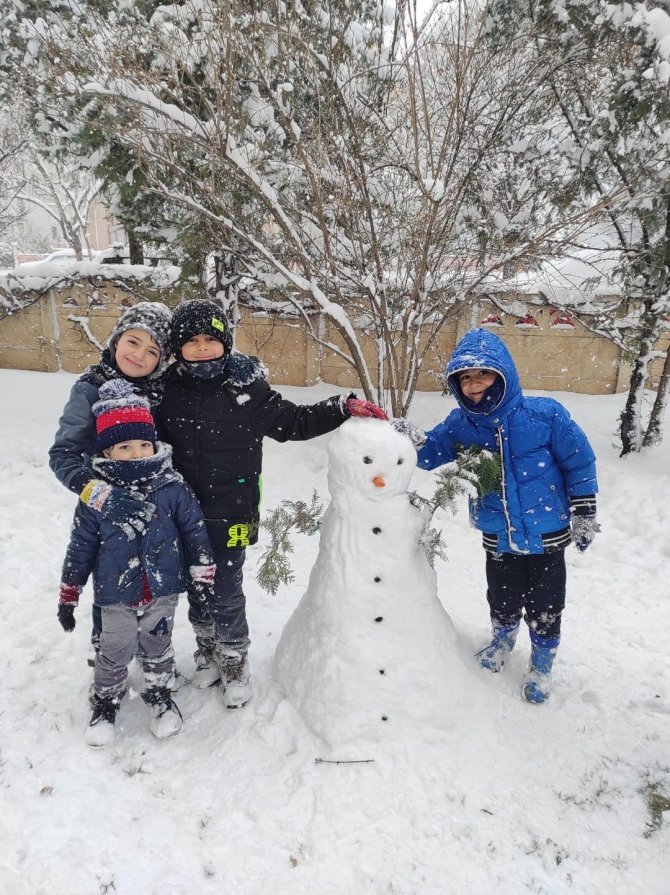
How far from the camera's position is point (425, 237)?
344cm

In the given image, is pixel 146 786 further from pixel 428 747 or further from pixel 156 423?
pixel 156 423

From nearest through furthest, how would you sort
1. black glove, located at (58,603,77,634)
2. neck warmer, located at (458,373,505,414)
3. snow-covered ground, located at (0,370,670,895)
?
snow-covered ground, located at (0,370,670,895) < black glove, located at (58,603,77,634) < neck warmer, located at (458,373,505,414)

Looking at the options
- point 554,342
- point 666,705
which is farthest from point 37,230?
point 666,705

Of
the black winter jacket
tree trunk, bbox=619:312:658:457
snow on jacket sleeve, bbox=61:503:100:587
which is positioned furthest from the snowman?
tree trunk, bbox=619:312:658:457

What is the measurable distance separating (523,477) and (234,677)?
69.2 inches

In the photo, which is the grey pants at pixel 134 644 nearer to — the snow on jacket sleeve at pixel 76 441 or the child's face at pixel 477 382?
the snow on jacket sleeve at pixel 76 441

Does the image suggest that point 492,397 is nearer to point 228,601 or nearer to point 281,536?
point 281,536

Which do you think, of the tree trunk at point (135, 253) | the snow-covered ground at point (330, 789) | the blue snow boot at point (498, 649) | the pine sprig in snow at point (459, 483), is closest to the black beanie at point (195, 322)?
the pine sprig in snow at point (459, 483)

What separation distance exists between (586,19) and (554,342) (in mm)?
4930

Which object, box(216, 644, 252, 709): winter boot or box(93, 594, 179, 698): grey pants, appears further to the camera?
box(216, 644, 252, 709): winter boot

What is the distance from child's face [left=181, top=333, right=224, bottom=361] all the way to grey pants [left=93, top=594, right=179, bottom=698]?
1118 millimetres

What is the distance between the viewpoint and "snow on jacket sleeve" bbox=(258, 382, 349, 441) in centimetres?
243

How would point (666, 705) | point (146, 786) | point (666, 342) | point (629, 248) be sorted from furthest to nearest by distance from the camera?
1. point (666, 342)
2. point (629, 248)
3. point (666, 705)
4. point (146, 786)

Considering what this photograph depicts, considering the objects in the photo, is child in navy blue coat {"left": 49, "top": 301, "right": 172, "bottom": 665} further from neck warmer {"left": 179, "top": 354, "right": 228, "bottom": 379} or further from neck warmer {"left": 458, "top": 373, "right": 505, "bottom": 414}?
neck warmer {"left": 458, "top": 373, "right": 505, "bottom": 414}
